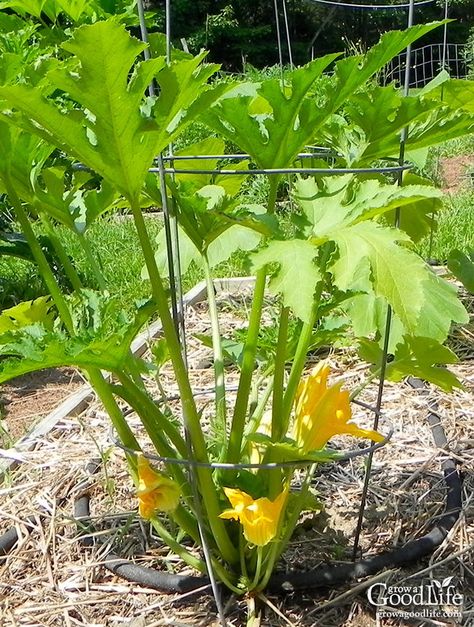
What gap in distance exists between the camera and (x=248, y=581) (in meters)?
1.32

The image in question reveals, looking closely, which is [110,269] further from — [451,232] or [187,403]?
[187,403]

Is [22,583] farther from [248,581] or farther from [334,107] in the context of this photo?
[334,107]

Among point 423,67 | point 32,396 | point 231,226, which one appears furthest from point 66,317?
point 423,67

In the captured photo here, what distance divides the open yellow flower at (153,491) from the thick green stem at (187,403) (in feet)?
0.18

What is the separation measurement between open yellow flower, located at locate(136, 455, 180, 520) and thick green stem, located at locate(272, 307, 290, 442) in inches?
7.7

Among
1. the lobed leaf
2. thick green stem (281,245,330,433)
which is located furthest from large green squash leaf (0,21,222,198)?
the lobed leaf

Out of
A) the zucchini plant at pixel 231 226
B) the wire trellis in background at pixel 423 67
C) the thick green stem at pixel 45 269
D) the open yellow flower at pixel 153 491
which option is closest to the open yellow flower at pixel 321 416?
the zucchini plant at pixel 231 226

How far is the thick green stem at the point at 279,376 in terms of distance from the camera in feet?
4.04

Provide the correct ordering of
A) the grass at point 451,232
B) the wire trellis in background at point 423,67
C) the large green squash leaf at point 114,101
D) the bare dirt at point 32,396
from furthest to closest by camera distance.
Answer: the wire trellis in background at point 423,67 → the grass at point 451,232 → the bare dirt at point 32,396 → the large green squash leaf at point 114,101

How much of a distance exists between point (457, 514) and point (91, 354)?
2.86 ft

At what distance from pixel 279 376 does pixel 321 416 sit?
97mm

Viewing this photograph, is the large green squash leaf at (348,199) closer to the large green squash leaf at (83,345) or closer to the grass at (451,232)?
the large green squash leaf at (83,345)

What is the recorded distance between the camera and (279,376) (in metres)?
1.27

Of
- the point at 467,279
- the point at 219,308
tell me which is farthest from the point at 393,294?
the point at 219,308
